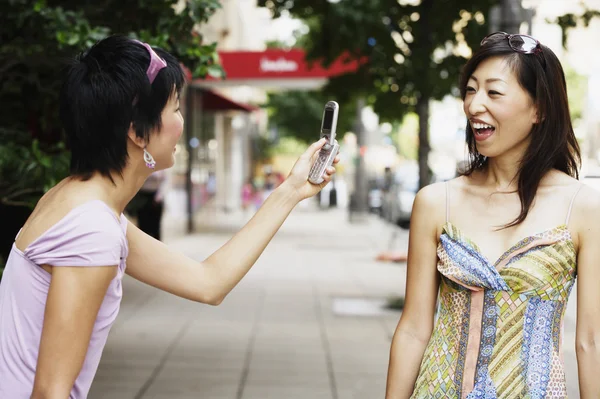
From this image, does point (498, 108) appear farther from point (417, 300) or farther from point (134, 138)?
point (134, 138)

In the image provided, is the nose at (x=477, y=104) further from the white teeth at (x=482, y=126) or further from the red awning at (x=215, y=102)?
the red awning at (x=215, y=102)

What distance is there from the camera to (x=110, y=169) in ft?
7.17

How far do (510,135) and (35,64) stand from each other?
3.88 m

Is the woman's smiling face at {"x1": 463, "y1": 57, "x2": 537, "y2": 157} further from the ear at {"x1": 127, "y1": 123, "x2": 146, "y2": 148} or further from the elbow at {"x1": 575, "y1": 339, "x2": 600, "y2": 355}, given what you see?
the ear at {"x1": 127, "y1": 123, "x2": 146, "y2": 148}

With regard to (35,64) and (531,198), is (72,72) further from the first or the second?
(35,64)

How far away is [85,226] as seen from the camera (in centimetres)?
205

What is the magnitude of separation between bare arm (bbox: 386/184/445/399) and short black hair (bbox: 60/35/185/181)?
3.07ft

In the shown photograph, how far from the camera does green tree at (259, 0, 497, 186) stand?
33.8 feet

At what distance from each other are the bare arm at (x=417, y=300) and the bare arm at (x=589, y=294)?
16.4 inches

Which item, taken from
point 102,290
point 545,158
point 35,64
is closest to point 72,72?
point 102,290

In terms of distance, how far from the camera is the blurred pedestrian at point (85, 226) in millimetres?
2021

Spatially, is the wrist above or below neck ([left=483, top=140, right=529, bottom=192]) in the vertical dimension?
below

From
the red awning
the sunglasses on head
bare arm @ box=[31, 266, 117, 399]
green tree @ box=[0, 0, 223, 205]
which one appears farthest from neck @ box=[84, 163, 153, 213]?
the red awning

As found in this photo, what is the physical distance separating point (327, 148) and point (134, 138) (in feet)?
2.15
